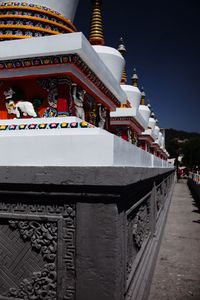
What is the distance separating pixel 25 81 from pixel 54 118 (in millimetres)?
947

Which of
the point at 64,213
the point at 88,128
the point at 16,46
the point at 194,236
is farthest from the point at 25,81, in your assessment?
the point at 194,236

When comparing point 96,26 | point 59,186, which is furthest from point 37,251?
point 96,26

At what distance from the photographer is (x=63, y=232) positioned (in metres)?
2.75

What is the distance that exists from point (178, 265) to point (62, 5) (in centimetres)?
538

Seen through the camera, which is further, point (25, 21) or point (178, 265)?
point (178, 265)

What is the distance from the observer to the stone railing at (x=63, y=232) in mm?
2539

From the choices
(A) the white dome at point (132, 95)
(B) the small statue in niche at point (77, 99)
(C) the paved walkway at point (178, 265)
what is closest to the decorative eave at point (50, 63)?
(B) the small statue in niche at point (77, 99)

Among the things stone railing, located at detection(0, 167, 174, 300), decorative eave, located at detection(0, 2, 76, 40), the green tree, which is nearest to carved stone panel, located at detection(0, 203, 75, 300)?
stone railing, located at detection(0, 167, 174, 300)

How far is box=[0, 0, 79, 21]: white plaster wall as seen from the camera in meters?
4.65

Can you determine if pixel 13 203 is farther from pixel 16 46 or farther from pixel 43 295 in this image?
pixel 16 46

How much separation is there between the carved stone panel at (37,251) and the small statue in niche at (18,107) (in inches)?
54.7

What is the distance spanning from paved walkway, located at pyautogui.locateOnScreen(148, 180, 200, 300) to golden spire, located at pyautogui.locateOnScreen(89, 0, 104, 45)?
4603mm

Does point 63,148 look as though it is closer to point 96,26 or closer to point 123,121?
point 96,26

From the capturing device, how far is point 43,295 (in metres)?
2.84
